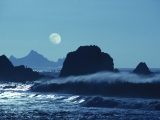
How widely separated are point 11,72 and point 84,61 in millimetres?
53876

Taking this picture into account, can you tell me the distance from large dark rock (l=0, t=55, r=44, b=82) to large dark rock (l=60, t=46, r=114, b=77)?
4124 cm

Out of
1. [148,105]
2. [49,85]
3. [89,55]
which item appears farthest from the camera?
[89,55]

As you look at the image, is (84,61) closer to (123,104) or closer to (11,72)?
(123,104)

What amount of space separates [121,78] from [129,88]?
1235 centimetres

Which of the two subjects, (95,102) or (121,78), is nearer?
(95,102)

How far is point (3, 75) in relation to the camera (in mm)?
130500

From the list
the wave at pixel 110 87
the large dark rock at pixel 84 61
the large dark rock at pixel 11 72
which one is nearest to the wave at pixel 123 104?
the wave at pixel 110 87

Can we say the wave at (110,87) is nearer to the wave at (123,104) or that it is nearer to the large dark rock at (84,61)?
the wave at (123,104)

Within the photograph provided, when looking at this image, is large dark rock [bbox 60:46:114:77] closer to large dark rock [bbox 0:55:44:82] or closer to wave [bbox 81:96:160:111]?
large dark rock [bbox 0:55:44:82]

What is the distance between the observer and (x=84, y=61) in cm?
8431

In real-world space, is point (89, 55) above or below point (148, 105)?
above

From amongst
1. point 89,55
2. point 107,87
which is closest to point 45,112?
point 107,87

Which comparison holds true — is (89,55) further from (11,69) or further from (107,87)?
(11,69)

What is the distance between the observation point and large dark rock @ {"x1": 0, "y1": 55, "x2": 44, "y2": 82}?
417 ft
